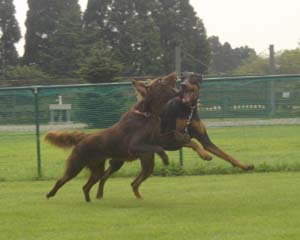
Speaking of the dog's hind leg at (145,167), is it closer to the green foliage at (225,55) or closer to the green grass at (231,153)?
the green grass at (231,153)

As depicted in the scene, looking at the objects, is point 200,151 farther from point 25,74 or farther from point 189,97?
point 25,74

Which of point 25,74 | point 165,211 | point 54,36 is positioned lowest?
point 165,211

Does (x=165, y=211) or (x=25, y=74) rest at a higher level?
(x=25, y=74)

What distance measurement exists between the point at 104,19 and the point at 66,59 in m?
5.49

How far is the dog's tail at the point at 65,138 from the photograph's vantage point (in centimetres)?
938

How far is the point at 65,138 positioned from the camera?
9492 mm

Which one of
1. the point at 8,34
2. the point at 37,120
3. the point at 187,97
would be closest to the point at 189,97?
the point at 187,97

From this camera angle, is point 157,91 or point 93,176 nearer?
point 157,91

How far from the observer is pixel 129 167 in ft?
42.9

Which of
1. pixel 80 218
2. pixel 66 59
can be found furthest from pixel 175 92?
pixel 66 59

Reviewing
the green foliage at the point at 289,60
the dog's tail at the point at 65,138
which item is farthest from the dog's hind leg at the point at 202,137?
the green foliage at the point at 289,60

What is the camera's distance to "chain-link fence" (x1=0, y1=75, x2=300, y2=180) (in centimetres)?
1265

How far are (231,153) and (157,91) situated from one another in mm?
4937

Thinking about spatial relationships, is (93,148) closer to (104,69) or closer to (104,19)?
(104,69)
